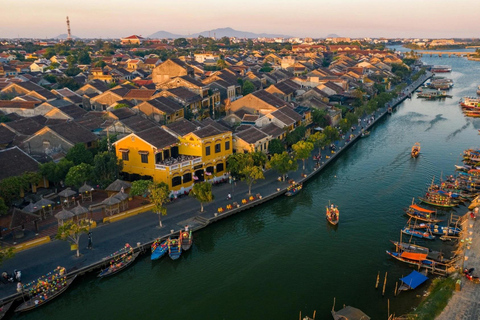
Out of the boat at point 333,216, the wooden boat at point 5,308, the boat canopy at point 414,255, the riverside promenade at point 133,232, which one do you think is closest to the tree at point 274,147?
the riverside promenade at point 133,232

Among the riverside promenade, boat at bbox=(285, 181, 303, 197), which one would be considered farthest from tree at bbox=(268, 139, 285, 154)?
boat at bbox=(285, 181, 303, 197)

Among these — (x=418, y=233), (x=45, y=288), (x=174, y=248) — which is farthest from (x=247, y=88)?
(x=45, y=288)

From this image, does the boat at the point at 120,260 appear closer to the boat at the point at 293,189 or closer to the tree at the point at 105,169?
the tree at the point at 105,169

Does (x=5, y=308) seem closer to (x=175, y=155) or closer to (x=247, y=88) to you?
(x=175, y=155)

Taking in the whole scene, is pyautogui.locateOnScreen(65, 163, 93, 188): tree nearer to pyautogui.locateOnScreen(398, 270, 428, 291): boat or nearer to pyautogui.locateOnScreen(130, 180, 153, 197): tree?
pyautogui.locateOnScreen(130, 180, 153, 197): tree

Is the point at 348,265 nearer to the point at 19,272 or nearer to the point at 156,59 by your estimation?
the point at 19,272

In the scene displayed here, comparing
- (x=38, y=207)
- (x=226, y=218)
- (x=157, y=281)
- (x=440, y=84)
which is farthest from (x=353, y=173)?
(x=440, y=84)
